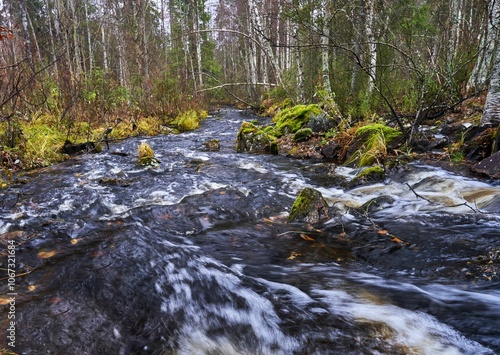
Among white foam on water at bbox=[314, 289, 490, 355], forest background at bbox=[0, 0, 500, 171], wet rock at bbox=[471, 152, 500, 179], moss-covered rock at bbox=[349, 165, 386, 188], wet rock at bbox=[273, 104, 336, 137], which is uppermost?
forest background at bbox=[0, 0, 500, 171]

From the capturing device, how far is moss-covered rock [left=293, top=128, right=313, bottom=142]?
8.55 meters

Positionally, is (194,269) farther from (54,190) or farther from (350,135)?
(350,135)

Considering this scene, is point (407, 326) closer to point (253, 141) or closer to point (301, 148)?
point (301, 148)

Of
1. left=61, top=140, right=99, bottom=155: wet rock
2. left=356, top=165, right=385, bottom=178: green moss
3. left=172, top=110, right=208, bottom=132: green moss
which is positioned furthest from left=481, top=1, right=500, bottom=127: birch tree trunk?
left=172, top=110, right=208, bottom=132: green moss

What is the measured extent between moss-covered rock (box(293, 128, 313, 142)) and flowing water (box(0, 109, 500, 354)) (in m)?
3.93

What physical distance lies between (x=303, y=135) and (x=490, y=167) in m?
4.59

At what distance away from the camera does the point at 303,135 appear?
8.59 m

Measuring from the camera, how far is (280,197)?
4.78m

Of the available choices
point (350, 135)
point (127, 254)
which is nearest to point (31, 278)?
point (127, 254)

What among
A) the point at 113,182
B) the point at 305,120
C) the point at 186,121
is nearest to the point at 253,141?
the point at 305,120

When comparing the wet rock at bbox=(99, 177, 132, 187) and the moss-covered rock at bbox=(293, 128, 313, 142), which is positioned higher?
the moss-covered rock at bbox=(293, 128, 313, 142)

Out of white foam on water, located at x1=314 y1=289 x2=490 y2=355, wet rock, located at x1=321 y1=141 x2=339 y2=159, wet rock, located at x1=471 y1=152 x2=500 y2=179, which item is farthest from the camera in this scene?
wet rock, located at x1=321 y1=141 x2=339 y2=159

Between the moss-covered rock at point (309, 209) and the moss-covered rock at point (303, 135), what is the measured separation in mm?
4693

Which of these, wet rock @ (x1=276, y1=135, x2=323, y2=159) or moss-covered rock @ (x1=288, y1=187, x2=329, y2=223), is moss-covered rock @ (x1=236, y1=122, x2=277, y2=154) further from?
moss-covered rock @ (x1=288, y1=187, x2=329, y2=223)
